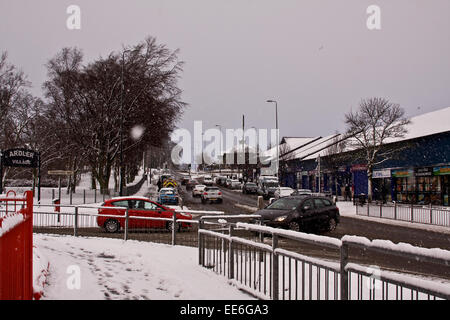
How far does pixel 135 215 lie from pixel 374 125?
28351 mm

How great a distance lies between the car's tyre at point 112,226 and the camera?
669 inches

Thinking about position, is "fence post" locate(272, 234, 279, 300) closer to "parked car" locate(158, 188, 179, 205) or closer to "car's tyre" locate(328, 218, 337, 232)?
"car's tyre" locate(328, 218, 337, 232)

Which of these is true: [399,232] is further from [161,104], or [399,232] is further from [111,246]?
→ [161,104]

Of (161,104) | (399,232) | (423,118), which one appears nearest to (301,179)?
(423,118)

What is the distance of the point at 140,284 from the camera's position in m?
7.73

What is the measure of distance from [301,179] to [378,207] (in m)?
38.6

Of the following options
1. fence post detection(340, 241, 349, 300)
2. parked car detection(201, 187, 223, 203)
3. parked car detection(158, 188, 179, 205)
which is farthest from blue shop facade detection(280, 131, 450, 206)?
fence post detection(340, 241, 349, 300)

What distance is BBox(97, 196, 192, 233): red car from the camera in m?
14.6

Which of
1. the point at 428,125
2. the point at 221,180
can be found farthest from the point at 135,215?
the point at 221,180

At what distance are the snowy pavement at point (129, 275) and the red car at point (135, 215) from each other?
6.25 ft

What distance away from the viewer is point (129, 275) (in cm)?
851

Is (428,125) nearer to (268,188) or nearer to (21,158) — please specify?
(268,188)

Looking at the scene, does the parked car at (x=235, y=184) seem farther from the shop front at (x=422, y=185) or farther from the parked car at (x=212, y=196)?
the shop front at (x=422, y=185)

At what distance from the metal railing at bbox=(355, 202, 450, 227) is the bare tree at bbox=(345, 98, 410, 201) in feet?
34.2
